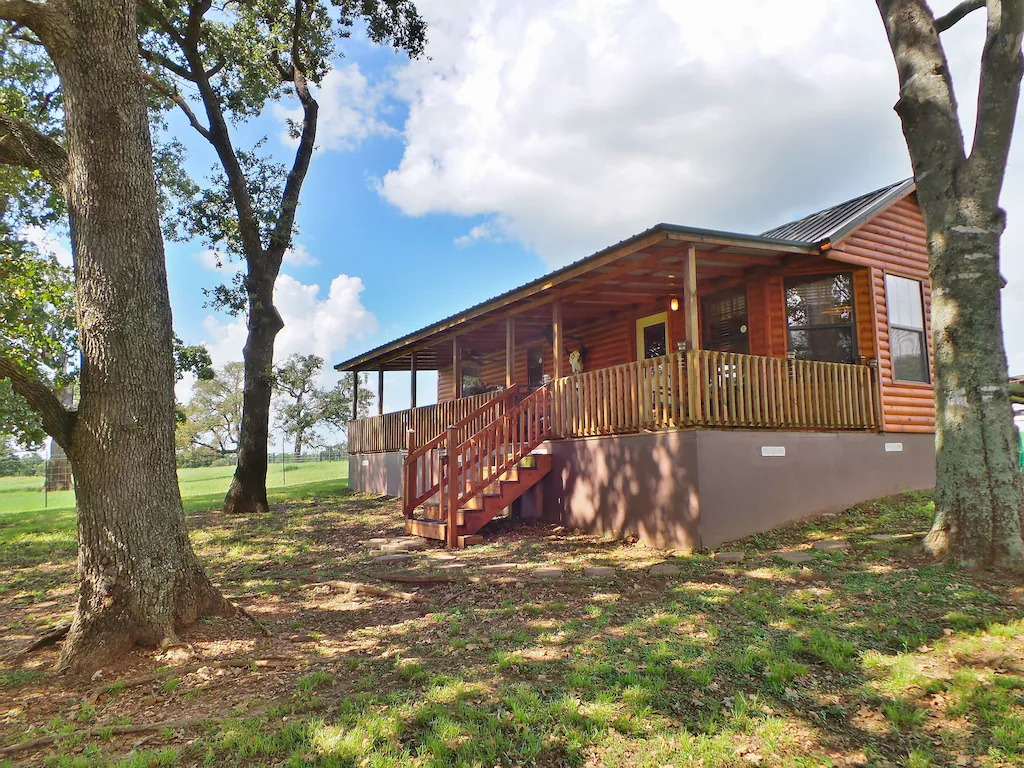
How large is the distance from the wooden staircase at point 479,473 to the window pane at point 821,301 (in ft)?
15.1

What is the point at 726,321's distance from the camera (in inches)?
441

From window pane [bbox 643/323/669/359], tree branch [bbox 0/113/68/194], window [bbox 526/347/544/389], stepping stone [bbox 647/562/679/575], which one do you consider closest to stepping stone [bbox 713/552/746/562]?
stepping stone [bbox 647/562/679/575]

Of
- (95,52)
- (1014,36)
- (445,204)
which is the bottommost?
(95,52)

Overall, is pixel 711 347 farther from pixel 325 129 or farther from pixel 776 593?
pixel 325 129

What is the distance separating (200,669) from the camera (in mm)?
4074

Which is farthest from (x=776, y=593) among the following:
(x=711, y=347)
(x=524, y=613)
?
(x=711, y=347)

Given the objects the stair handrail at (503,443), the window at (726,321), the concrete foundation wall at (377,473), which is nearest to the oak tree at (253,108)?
the concrete foundation wall at (377,473)

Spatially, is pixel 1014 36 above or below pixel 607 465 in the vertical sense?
above

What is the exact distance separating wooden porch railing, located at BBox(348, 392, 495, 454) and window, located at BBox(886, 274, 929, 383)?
7567mm

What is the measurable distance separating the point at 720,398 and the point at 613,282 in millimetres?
3419

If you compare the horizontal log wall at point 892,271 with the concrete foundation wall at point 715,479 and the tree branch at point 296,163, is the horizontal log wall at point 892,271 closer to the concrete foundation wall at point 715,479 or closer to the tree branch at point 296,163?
the concrete foundation wall at point 715,479

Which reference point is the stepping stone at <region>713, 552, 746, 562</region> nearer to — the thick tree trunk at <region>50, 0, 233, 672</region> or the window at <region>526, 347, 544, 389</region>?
the thick tree trunk at <region>50, 0, 233, 672</region>

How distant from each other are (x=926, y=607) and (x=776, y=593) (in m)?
1.13

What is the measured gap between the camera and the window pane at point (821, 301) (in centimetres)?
998
